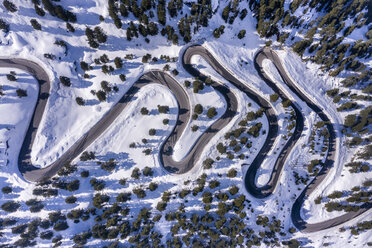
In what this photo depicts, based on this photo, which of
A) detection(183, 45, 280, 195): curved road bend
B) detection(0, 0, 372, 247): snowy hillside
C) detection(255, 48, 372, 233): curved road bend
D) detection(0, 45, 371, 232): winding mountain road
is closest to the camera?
detection(0, 0, 372, 247): snowy hillside

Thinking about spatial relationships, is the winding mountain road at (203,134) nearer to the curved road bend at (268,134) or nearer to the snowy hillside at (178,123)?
the curved road bend at (268,134)

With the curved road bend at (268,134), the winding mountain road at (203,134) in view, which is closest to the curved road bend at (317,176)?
the winding mountain road at (203,134)

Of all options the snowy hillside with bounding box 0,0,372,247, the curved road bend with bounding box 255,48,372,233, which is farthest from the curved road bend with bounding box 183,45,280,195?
the curved road bend with bounding box 255,48,372,233

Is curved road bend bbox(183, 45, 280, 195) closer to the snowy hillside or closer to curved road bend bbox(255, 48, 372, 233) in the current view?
the snowy hillside

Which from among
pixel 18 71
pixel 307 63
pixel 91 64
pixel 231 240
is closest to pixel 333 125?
pixel 307 63

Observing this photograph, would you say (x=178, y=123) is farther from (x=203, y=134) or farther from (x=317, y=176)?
(x=317, y=176)

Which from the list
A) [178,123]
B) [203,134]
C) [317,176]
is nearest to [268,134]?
[203,134]

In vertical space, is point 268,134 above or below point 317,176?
above
